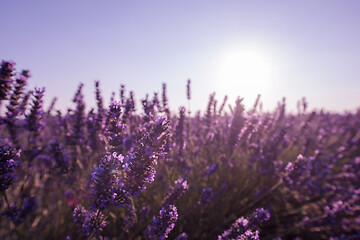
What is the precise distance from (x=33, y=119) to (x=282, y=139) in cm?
Answer: 465

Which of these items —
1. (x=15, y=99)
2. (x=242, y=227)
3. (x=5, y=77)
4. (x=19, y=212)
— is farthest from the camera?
(x=15, y=99)

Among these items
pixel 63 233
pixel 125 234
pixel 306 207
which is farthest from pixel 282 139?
pixel 63 233

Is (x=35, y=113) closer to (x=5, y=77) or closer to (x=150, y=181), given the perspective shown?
(x=5, y=77)

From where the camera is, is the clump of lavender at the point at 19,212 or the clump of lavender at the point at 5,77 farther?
the clump of lavender at the point at 5,77

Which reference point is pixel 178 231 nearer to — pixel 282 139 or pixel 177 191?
pixel 177 191

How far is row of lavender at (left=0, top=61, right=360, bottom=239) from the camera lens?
1.70 metres

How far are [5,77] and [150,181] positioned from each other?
6.91 feet

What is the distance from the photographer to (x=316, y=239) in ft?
10.7

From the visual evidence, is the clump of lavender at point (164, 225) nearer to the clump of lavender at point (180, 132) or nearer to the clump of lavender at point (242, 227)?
the clump of lavender at point (242, 227)

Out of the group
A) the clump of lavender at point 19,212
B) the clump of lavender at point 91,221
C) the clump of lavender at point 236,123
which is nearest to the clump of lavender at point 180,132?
the clump of lavender at point 236,123

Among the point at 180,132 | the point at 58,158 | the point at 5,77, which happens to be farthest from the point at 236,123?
the point at 5,77

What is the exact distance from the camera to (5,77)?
233cm

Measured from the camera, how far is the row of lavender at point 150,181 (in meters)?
1.70

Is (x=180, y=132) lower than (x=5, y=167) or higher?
higher
